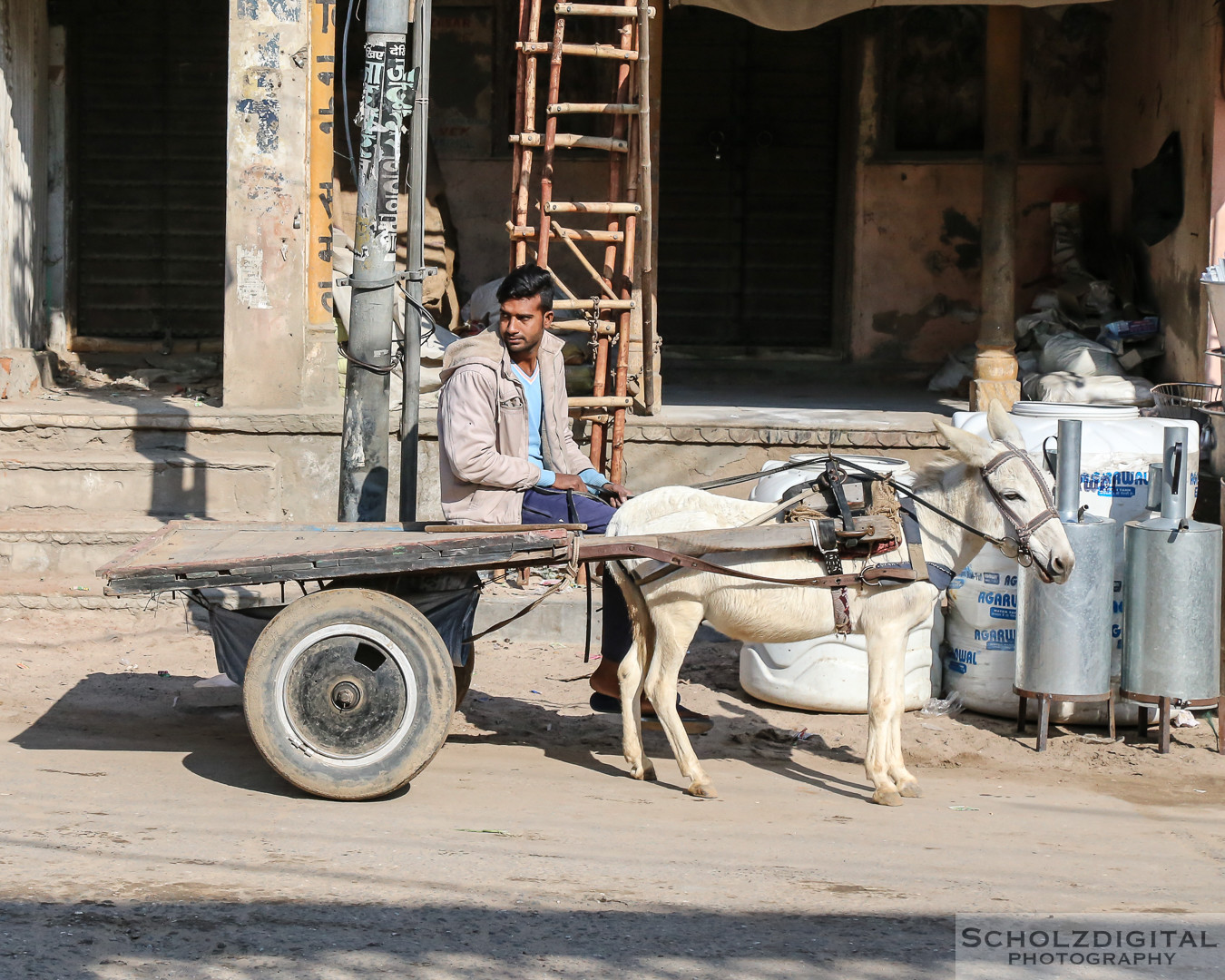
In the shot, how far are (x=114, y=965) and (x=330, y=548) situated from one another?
173 cm

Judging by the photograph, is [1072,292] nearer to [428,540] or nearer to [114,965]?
[428,540]

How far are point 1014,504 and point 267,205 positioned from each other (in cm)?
542

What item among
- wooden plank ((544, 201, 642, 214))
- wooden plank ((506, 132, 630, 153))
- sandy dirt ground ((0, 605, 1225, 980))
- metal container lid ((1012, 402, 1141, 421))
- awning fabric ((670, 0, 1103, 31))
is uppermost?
awning fabric ((670, 0, 1103, 31))

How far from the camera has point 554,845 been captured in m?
4.82

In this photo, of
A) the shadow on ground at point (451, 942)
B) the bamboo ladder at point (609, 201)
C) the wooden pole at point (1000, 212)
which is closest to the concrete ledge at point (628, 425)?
the bamboo ladder at point (609, 201)

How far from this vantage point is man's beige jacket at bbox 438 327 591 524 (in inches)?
227

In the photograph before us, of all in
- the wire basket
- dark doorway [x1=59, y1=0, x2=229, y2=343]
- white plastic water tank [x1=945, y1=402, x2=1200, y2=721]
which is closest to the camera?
white plastic water tank [x1=945, y1=402, x2=1200, y2=721]

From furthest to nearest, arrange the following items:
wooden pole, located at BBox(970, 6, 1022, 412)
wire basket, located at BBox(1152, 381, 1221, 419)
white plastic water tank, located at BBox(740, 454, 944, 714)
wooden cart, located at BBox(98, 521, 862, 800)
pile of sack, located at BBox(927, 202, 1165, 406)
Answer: wooden pole, located at BBox(970, 6, 1022, 412) < pile of sack, located at BBox(927, 202, 1165, 406) < wire basket, located at BBox(1152, 381, 1221, 419) < white plastic water tank, located at BBox(740, 454, 944, 714) < wooden cart, located at BBox(98, 521, 862, 800)

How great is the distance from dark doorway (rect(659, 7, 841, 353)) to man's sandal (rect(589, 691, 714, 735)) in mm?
6504

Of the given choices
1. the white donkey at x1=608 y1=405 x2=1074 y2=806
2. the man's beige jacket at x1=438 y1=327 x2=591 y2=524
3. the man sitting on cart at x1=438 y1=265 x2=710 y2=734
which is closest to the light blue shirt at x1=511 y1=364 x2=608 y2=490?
the man sitting on cart at x1=438 y1=265 x2=710 y2=734

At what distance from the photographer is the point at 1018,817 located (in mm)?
5484

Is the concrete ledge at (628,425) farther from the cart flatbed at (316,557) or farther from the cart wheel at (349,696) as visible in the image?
the cart wheel at (349,696)

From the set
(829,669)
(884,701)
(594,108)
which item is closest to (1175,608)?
(829,669)

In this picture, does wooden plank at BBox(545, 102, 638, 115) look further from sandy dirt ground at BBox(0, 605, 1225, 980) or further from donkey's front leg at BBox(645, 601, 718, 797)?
donkey's front leg at BBox(645, 601, 718, 797)
